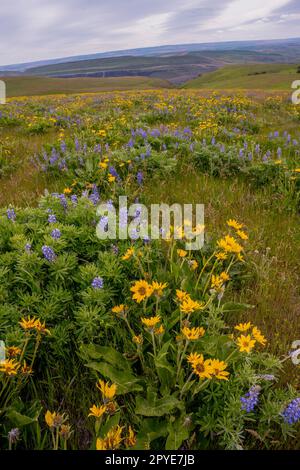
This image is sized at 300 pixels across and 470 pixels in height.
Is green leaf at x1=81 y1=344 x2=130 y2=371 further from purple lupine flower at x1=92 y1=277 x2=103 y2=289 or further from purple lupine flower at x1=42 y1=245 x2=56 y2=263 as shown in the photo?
purple lupine flower at x1=42 y1=245 x2=56 y2=263

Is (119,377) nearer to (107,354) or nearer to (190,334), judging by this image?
(107,354)

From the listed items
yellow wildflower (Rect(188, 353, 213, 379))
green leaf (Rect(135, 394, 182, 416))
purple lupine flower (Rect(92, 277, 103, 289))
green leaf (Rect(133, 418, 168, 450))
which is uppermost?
purple lupine flower (Rect(92, 277, 103, 289))

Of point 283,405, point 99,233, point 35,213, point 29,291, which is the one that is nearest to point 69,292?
point 29,291

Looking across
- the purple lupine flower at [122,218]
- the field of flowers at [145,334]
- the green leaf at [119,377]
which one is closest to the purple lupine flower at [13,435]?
the field of flowers at [145,334]

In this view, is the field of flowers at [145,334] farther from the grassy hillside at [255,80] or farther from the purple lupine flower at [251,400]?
the grassy hillside at [255,80]

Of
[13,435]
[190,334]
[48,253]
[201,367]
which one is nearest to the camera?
[13,435]

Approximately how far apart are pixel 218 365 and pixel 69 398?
933 millimetres

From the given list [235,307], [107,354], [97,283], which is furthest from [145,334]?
[235,307]

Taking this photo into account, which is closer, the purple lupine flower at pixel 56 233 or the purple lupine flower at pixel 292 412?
the purple lupine flower at pixel 292 412

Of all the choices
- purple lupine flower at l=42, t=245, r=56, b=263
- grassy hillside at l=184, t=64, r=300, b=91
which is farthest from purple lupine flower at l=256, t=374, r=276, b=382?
grassy hillside at l=184, t=64, r=300, b=91

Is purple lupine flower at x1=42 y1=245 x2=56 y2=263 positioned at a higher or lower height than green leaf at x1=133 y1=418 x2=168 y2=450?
higher

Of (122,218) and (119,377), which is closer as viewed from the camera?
(119,377)
